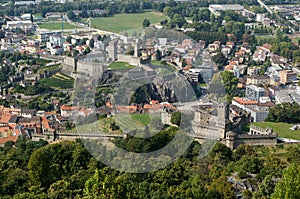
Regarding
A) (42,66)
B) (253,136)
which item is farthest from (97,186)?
(42,66)

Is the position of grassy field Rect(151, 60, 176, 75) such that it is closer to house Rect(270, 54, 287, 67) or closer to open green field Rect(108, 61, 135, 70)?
open green field Rect(108, 61, 135, 70)

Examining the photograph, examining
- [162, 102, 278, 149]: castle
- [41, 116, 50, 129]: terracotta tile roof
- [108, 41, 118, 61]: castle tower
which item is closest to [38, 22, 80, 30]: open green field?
[108, 41, 118, 61]: castle tower

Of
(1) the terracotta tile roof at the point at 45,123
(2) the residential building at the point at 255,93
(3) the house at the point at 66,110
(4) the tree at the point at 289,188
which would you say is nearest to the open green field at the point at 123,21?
(2) the residential building at the point at 255,93

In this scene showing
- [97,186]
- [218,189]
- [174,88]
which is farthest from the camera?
[174,88]

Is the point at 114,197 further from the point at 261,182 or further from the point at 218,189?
the point at 261,182

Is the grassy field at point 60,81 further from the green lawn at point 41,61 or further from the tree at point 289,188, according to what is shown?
the tree at point 289,188

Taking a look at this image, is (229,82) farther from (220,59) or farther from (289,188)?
(289,188)

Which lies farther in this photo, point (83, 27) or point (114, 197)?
point (83, 27)
